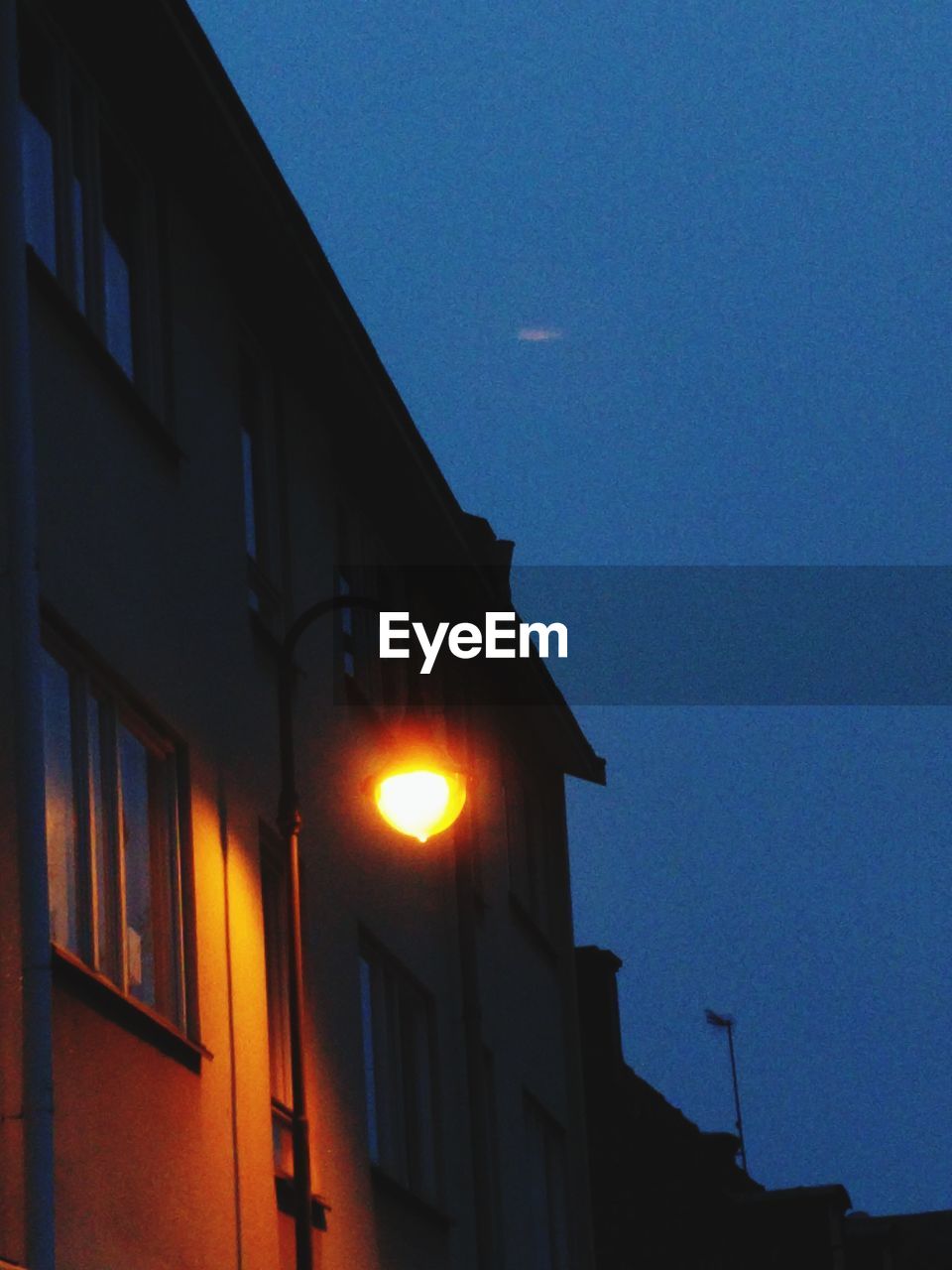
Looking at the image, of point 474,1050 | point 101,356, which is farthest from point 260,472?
point 474,1050

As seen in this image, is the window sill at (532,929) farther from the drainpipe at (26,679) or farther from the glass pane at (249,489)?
the drainpipe at (26,679)

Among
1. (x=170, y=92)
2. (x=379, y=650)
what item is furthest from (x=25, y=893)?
(x=379, y=650)

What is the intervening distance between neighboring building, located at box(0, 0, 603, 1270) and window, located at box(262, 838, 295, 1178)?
3 cm

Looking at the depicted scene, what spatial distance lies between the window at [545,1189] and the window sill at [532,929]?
161 cm

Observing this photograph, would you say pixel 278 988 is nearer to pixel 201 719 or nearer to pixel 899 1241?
pixel 201 719

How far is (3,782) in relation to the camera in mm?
9141

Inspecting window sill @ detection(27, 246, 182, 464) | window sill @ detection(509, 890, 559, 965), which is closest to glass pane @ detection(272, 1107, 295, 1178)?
window sill @ detection(27, 246, 182, 464)

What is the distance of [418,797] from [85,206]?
11.1ft

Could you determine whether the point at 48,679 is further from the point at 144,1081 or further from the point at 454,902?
the point at 454,902

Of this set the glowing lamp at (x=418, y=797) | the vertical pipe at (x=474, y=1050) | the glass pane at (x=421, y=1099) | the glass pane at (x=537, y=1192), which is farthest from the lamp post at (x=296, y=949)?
the glass pane at (x=537, y=1192)

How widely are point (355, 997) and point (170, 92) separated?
5678mm

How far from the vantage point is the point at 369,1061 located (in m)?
15.5

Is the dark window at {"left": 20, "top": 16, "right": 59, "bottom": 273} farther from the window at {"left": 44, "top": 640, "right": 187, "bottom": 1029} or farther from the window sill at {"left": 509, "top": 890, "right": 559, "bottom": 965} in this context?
the window sill at {"left": 509, "top": 890, "right": 559, "bottom": 965}

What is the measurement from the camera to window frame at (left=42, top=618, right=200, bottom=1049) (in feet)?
33.2
